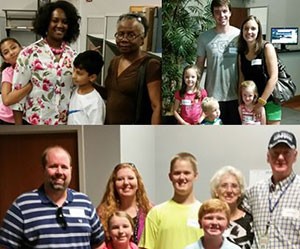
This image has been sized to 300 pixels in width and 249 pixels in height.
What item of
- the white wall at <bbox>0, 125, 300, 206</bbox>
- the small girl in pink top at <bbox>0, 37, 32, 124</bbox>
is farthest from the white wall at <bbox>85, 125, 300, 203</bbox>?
the small girl in pink top at <bbox>0, 37, 32, 124</bbox>

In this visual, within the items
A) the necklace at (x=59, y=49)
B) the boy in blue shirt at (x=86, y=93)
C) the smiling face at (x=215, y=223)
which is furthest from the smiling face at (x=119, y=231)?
the necklace at (x=59, y=49)

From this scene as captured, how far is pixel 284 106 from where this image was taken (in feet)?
7.80

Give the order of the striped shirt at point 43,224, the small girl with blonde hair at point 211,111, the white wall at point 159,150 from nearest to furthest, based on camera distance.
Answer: the striped shirt at point 43,224
the small girl with blonde hair at point 211,111
the white wall at point 159,150

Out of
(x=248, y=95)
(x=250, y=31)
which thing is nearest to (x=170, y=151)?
(x=248, y=95)

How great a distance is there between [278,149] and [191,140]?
0.42 metres

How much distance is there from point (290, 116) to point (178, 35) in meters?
0.64

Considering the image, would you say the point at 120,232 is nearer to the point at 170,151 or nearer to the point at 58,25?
the point at 170,151

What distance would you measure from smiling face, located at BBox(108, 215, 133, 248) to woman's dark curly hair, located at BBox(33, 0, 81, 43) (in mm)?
897

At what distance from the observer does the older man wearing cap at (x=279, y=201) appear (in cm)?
243

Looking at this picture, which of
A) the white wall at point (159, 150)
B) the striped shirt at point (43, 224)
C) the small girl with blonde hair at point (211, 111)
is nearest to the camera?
the striped shirt at point (43, 224)

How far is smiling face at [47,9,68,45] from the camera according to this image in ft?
7.75

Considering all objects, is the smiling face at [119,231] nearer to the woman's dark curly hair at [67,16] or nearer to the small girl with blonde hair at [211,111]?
the small girl with blonde hair at [211,111]

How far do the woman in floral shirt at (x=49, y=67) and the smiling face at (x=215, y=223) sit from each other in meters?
0.82

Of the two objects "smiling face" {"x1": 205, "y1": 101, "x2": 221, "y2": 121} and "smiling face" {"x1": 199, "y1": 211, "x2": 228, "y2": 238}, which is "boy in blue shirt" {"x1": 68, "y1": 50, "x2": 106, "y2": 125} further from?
"smiling face" {"x1": 199, "y1": 211, "x2": 228, "y2": 238}
